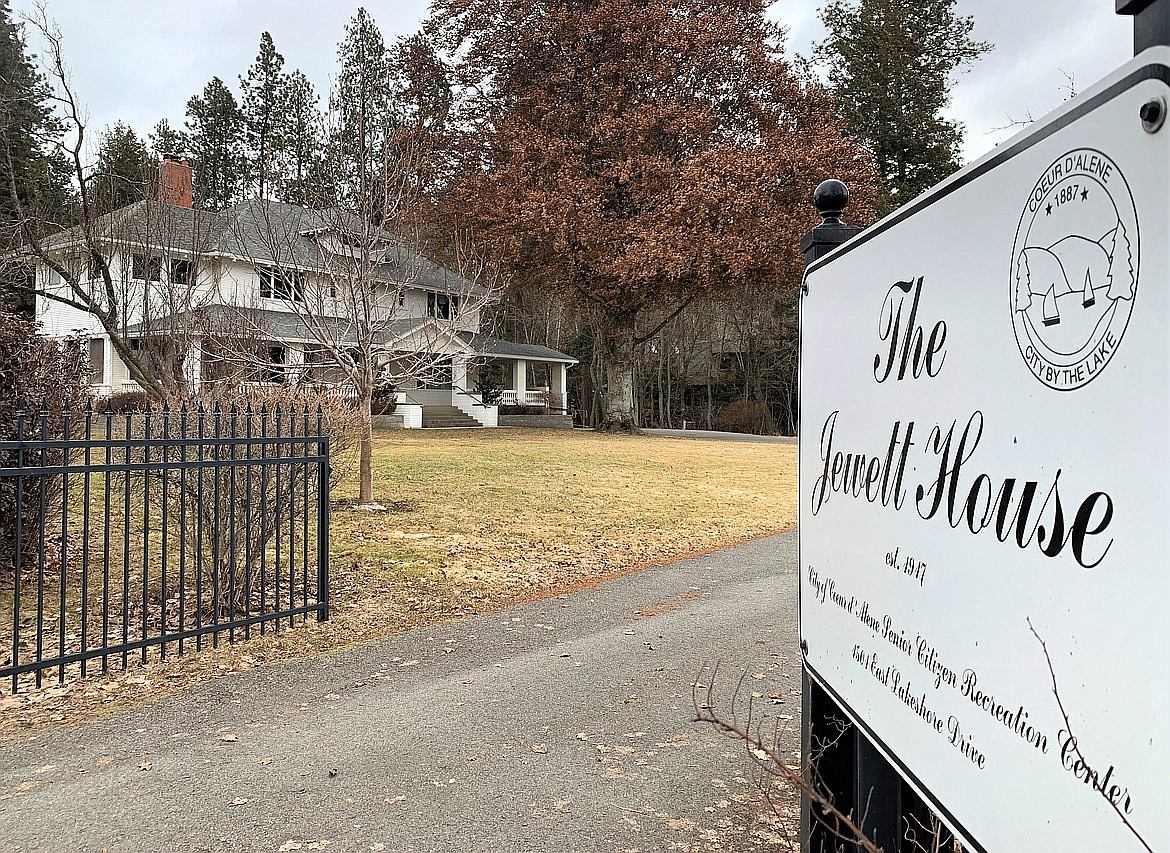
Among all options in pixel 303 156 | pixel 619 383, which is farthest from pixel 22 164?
pixel 619 383

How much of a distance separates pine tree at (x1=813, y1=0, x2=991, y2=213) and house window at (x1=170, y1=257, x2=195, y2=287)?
97.5ft

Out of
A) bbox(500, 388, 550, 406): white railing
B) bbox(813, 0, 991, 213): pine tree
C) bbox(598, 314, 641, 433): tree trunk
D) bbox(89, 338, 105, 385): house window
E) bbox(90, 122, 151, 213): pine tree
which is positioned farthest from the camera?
bbox(813, 0, 991, 213): pine tree

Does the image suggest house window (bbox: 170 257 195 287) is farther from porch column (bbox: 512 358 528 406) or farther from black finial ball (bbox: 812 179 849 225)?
porch column (bbox: 512 358 528 406)

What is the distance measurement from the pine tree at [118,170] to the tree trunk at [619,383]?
50.7 ft

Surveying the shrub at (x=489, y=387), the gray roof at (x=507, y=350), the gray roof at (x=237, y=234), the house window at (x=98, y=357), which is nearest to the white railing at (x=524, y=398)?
the shrub at (x=489, y=387)

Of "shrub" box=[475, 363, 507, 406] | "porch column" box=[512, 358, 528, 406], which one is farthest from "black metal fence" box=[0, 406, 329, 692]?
"porch column" box=[512, 358, 528, 406]

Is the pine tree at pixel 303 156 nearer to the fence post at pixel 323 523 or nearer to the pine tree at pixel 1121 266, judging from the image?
the fence post at pixel 323 523

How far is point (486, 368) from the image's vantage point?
110 feet

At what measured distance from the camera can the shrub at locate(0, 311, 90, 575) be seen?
6082 mm

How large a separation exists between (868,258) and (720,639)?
4.42 m

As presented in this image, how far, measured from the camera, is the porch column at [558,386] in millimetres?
36531

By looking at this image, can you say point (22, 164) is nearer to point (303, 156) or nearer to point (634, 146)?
point (303, 156)

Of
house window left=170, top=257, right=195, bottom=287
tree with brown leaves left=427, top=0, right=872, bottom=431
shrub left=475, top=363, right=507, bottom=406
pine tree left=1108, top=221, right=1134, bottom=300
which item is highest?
tree with brown leaves left=427, top=0, right=872, bottom=431

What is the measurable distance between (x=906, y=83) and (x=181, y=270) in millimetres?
32273
